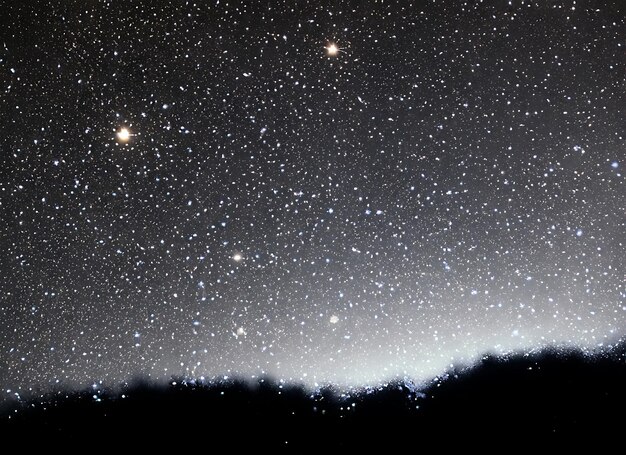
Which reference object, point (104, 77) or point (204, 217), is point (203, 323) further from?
point (104, 77)

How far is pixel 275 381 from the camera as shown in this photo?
83 cm

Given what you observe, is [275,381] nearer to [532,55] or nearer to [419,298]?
[419,298]

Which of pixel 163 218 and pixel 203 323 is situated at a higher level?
pixel 163 218

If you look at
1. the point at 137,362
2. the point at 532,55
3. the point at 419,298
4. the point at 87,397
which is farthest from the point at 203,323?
the point at 532,55

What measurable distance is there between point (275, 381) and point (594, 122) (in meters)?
0.72

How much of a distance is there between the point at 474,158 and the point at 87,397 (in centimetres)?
79

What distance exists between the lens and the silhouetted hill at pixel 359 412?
809 mm

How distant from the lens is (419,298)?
2.71 feet

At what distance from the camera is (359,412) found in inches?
32.7

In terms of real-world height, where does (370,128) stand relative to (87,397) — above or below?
above

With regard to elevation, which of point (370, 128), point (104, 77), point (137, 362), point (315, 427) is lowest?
point (315, 427)

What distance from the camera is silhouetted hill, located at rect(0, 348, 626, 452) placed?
809 millimetres

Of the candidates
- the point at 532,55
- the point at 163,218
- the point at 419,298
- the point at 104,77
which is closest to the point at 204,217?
the point at 163,218

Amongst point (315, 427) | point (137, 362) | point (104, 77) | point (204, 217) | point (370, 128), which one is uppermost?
point (104, 77)
